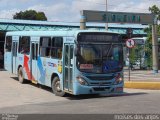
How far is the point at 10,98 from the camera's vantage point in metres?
17.7

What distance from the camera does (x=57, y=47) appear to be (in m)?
18.5

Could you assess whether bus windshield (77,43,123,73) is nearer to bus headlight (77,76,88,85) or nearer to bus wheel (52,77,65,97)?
bus headlight (77,76,88,85)

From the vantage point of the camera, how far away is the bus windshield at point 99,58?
16781 mm

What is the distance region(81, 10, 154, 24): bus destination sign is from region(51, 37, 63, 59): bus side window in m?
13.6

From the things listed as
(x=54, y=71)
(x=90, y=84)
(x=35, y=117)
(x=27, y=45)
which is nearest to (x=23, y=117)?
(x=35, y=117)

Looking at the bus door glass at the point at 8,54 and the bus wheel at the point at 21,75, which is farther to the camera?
the bus door glass at the point at 8,54

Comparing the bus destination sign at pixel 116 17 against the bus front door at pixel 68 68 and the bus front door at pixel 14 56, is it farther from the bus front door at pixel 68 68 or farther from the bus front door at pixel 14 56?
the bus front door at pixel 68 68

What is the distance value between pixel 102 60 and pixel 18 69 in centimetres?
881

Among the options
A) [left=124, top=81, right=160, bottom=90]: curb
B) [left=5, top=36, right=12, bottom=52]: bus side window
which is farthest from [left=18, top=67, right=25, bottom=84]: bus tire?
[left=124, top=81, right=160, bottom=90]: curb

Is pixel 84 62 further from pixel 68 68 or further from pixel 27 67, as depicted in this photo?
pixel 27 67

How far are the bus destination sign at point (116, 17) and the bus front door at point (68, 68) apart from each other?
1504cm

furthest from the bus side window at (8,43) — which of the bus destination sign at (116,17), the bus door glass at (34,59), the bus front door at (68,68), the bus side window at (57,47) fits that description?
the bus front door at (68,68)

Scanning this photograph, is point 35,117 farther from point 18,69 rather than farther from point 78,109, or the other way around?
point 18,69

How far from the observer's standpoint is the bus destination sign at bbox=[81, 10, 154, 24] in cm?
3269
